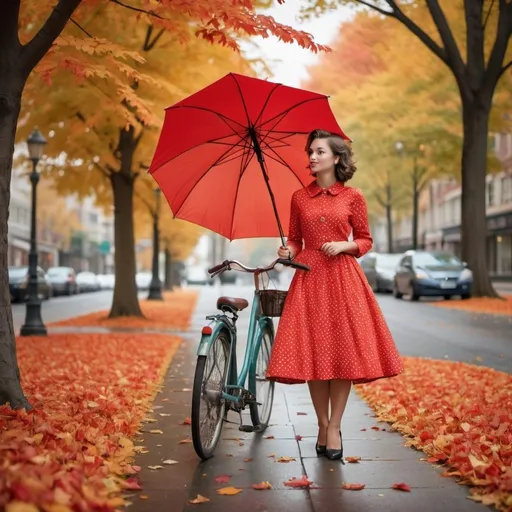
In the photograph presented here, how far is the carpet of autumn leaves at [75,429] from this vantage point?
11.7 feet

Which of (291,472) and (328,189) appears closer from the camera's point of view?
(291,472)

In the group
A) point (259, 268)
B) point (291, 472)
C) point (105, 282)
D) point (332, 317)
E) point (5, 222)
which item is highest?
point (5, 222)

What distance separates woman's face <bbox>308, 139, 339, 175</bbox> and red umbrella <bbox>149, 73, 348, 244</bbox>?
228 millimetres

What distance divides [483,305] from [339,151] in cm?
1653

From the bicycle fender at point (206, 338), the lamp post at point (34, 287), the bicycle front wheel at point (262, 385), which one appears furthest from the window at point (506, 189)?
the bicycle fender at point (206, 338)

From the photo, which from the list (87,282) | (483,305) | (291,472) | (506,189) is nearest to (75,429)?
(291,472)

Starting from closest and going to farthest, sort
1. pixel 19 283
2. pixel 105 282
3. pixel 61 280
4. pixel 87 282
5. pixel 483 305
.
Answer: pixel 483 305 < pixel 19 283 < pixel 61 280 < pixel 87 282 < pixel 105 282

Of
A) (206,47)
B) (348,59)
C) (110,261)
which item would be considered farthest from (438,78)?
(110,261)

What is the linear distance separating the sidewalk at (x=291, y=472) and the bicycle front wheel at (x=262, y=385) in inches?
5.1

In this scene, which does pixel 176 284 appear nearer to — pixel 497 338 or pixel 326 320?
pixel 497 338

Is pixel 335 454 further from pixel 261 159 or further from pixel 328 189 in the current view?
pixel 261 159

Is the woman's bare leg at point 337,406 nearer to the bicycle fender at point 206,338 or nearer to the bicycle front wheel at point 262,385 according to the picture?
the bicycle front wheel at point 262,385

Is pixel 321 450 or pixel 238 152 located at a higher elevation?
pixel 238 152

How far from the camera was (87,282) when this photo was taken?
52156 millimetres
